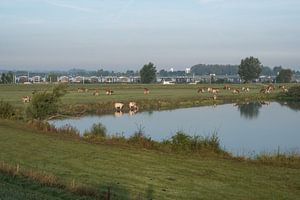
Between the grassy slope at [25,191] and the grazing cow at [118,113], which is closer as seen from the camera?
the grassy slope at [25,191]

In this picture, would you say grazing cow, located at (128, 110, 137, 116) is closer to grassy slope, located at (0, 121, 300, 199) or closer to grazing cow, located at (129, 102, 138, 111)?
grazing cow, located at (129, 102, 138, 111)

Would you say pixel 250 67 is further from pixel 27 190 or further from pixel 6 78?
pixel 27 190

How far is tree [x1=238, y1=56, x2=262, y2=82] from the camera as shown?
449 feet

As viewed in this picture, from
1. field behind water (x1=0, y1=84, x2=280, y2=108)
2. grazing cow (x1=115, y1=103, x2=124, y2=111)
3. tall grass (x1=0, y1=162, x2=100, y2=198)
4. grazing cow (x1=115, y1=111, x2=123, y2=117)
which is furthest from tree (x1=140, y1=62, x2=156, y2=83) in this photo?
tall grass (x1=0, y1=162, x2=100, y2=198)

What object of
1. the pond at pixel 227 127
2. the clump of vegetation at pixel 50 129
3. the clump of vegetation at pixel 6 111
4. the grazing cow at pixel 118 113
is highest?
the clump of vegetation at pixel 6 111

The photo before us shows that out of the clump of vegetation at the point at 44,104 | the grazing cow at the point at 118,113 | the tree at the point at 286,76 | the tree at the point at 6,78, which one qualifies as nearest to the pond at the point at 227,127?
the grazing cow at the point at 118,113

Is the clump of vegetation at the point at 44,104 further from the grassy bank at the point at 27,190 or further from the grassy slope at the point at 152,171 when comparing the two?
the grassy bank at the point at 27,190

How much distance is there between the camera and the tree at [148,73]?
5305 inches

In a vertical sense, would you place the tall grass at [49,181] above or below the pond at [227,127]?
Result: above

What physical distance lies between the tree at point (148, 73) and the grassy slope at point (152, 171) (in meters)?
116

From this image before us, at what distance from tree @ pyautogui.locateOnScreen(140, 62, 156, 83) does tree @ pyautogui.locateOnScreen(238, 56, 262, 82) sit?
2449cm

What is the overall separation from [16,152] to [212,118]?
30507 mm

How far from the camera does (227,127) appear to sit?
3734 cm

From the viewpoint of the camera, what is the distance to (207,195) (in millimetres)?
11211
